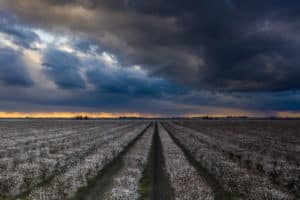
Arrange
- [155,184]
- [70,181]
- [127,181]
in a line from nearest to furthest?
[70,181] < [155,184] < [127,181]

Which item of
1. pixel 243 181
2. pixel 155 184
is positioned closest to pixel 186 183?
pixel 155 184

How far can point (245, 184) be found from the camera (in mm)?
14680

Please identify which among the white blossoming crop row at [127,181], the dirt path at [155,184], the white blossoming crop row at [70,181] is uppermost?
the white blossoming crop row at [70,181]

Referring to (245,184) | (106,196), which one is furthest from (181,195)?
(245,184)

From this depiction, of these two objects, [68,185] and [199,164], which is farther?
[199,164]

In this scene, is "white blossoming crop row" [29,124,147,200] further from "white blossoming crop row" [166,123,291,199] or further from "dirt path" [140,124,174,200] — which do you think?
"white blossoming crop row" [166,123,291,199]

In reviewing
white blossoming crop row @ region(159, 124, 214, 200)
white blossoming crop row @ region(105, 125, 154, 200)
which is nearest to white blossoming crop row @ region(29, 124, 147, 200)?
white blossoming crop row @ region(105, 125, 154, 200)

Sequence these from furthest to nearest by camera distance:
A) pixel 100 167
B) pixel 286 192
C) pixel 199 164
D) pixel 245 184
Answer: pixel 199 164, pixel 100 167, pixel 245 184, pixel 286 192

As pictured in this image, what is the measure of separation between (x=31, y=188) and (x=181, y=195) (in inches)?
299

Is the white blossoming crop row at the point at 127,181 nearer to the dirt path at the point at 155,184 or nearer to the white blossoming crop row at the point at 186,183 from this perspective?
the dirt path at the point at 155,184

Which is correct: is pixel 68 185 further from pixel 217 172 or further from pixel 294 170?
pixel 294 170

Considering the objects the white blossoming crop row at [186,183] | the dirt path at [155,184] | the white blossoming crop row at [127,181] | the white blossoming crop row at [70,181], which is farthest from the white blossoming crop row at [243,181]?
the white blossoming crop row at [70,181]

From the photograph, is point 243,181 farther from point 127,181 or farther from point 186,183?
point 127,181

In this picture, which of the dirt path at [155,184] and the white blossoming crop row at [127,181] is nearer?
the white blossoming crop row at [127,181]
